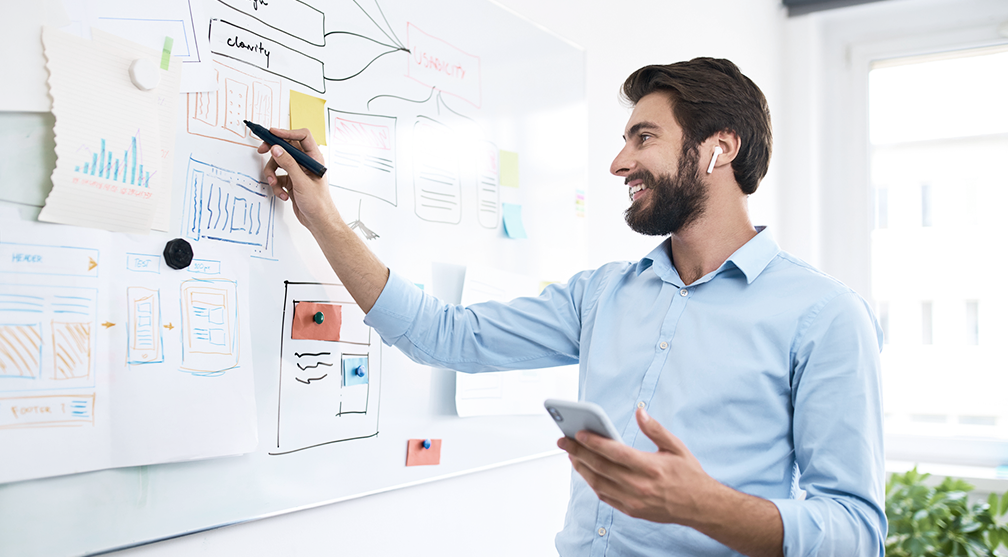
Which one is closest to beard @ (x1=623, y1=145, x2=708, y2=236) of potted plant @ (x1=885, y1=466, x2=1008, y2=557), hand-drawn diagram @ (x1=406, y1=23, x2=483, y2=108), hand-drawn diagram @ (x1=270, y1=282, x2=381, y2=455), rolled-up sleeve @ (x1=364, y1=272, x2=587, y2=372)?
rolled-up sleeve @ (x1=364, y1=272, x2=587, y2=372)

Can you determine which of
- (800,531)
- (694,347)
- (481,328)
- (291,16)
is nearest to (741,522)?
(800,531)

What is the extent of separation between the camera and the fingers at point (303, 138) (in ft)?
3.37

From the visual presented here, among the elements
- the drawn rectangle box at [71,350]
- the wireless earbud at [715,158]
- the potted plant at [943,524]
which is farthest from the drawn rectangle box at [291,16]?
the potted plant at [943,524]

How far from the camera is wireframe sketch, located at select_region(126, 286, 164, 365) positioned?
863 mm

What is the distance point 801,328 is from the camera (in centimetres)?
102

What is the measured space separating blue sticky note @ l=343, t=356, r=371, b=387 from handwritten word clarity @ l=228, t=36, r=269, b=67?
0.49 metres

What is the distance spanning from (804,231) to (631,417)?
2.16 metres

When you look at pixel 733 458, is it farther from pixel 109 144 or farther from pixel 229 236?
pixel 109 144

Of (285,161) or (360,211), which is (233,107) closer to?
(285,161)

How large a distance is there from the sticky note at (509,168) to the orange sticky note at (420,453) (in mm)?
593

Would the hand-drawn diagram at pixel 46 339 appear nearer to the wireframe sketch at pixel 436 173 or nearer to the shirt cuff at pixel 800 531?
the wireframe sketch at pixel 436 173

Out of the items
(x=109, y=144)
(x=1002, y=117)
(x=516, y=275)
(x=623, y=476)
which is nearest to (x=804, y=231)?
(x=1002, y=117)

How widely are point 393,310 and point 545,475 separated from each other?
786 mm

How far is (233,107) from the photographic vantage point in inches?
39.1
